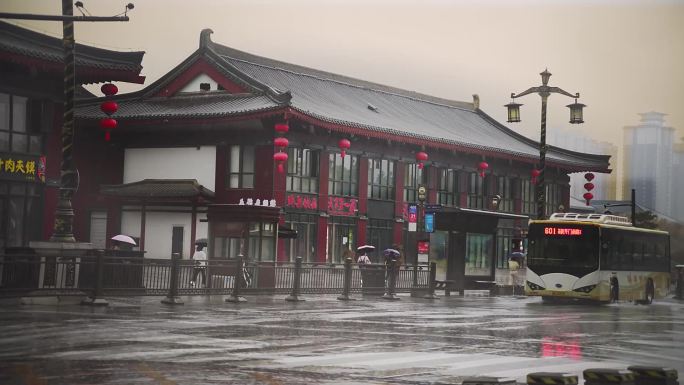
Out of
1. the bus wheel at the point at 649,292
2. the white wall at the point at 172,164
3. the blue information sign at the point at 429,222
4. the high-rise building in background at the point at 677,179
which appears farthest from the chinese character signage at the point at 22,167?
the bus wheel at the point at 649,292

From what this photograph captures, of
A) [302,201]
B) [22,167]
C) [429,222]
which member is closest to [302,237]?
[302,201]

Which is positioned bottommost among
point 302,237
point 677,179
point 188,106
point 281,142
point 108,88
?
point 302,237

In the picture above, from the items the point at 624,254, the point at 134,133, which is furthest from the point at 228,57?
the point at 624,254

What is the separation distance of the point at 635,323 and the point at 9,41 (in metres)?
19.1

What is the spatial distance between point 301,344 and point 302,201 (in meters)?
29.5

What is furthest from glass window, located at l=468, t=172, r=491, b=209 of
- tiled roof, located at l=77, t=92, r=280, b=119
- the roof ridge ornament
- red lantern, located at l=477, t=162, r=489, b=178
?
the roof ridge ornament

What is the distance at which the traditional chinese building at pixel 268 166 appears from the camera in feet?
137

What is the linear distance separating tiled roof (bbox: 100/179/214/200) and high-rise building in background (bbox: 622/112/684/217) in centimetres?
2380

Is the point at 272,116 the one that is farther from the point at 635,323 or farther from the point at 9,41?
the point at 635,323

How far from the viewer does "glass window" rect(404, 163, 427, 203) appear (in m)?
52.9

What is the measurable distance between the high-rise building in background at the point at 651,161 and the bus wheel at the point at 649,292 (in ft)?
51.5

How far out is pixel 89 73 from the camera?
34.8 meters

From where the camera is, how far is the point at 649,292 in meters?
Result: 38.9

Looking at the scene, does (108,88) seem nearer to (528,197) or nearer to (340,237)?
(340,237)
